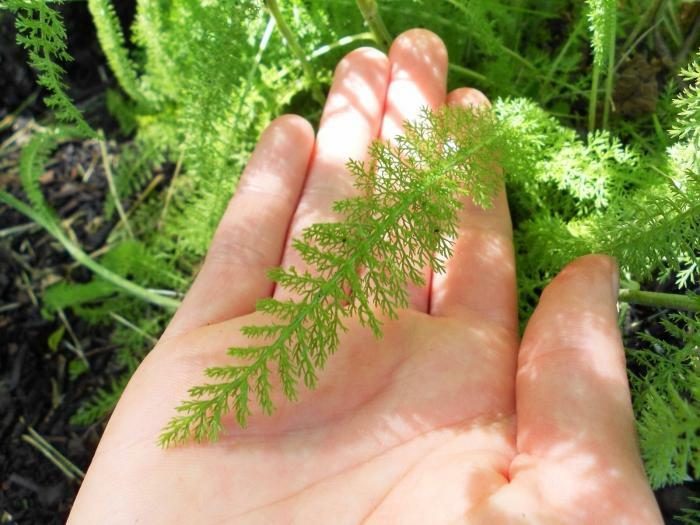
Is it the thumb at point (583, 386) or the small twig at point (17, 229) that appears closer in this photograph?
the thumb at point (583, 386)

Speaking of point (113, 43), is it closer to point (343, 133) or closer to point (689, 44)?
point (343, 133)

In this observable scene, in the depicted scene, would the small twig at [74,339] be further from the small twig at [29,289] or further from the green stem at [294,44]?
the green stem at [294,44]

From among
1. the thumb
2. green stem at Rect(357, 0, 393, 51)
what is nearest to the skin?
the thumb

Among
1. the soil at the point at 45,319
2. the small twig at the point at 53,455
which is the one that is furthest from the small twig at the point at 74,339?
the small twig at the point at 53,455

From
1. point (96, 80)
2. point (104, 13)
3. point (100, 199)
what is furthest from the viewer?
point (96, 80)

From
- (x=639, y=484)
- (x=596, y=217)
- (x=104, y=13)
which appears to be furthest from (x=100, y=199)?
(x=639, y=484)

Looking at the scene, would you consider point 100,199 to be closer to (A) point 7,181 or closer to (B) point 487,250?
(A) point 7,181
